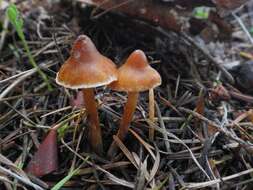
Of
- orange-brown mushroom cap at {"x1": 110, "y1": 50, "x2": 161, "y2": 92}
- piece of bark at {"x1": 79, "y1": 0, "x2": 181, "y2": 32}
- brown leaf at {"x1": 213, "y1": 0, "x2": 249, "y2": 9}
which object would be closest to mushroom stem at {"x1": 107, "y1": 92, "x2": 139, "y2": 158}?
orange-brown mushroom cap at {"x1": 110, "y1": 50, "x2": 161, "y2": 92}

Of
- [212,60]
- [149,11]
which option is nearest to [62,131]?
[149,11]

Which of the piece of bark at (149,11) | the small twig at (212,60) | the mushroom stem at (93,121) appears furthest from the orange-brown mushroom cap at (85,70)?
the small twig at (212,60)

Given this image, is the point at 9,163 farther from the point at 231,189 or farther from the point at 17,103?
the point at 231,189

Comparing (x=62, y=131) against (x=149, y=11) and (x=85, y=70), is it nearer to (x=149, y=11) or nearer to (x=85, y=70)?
(x=85, y=70)

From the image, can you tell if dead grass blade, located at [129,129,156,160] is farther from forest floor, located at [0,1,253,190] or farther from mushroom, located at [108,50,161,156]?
mushroom, located at [108,50,161,156]

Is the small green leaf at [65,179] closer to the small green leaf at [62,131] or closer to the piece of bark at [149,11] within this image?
the small green leaf at [62,131]

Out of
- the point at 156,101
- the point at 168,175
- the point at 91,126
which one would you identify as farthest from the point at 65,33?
the point at 168,175
